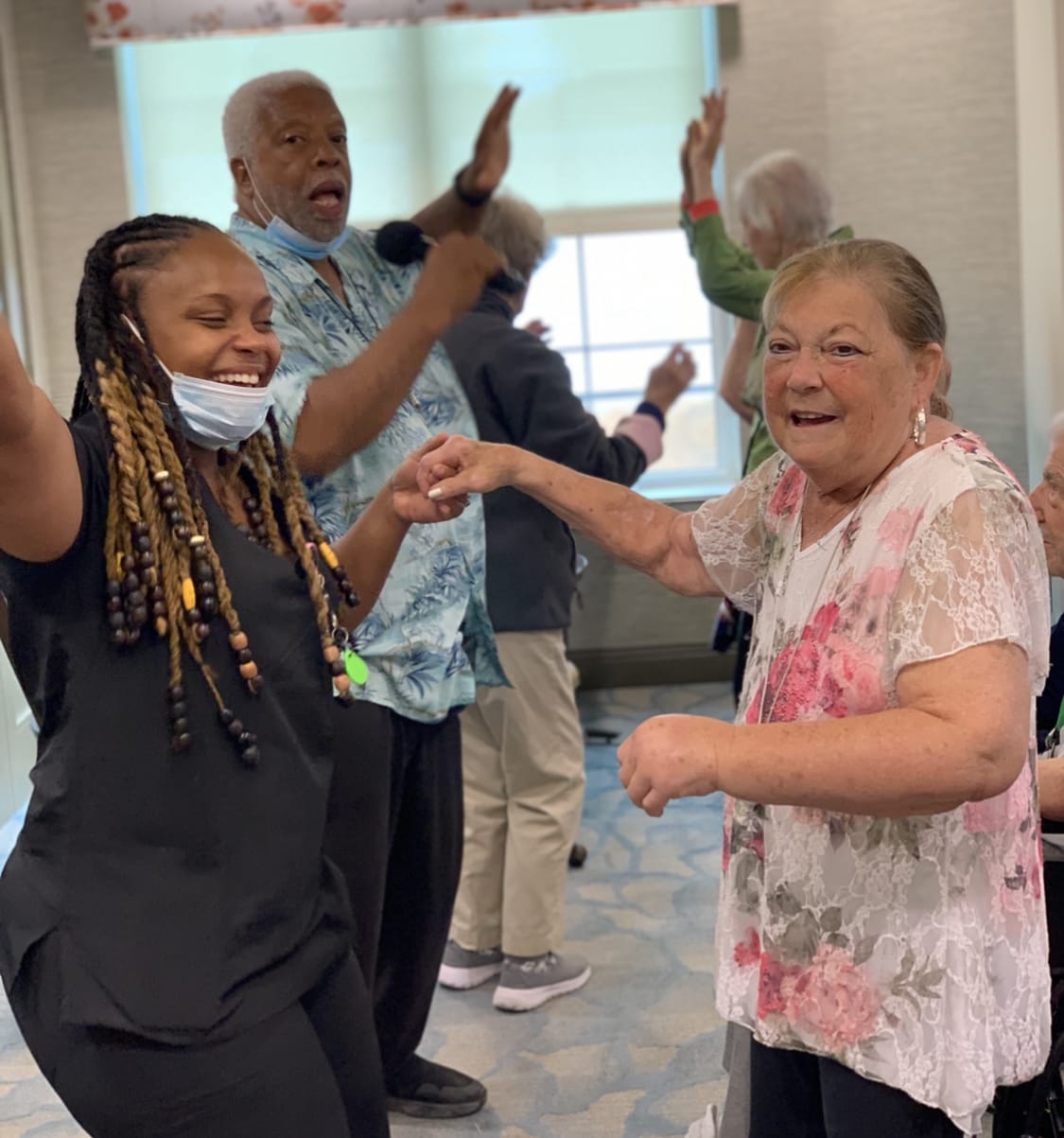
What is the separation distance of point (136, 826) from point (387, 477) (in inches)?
27.2

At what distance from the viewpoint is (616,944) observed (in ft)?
9.36

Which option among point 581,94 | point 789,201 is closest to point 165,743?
point 789,201

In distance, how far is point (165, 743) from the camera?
1.17m

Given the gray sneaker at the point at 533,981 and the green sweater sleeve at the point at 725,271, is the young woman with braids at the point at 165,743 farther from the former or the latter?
the green sweater sleeve at the point at 725,271

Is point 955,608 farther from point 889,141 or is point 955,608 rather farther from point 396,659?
point 889,141

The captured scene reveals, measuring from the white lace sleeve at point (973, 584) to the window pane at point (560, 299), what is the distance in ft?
12.4

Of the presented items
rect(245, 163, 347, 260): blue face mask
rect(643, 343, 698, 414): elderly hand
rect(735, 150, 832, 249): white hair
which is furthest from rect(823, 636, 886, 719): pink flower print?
rect(735, 150, 832, 249): white hair

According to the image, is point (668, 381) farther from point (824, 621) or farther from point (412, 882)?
point (824, 621)

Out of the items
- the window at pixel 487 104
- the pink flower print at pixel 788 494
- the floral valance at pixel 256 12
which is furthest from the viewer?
the window at pixel 487 104

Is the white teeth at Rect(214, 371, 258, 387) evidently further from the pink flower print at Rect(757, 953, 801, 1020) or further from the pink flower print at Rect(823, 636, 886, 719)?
the pink flower print at Rect(757, 953, 801, 1020)

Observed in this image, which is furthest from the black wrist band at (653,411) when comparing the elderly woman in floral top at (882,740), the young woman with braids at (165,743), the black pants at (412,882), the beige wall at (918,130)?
the beige wall at (918,130)

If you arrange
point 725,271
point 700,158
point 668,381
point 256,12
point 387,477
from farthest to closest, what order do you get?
1. point 256,12
2. point 700,158
3. point 725,271
4. point 668,381
5. point 387,477

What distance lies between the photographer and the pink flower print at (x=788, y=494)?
4.50ft

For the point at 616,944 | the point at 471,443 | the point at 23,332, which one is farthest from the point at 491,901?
the point at 23,332
